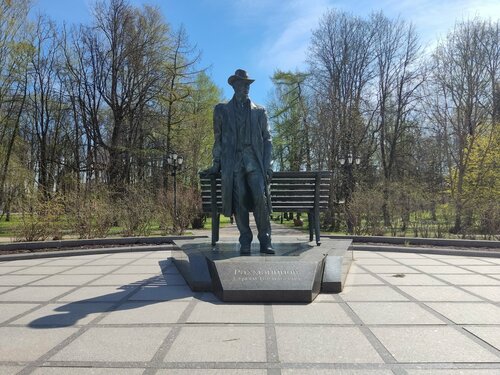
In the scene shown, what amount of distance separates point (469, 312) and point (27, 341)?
4.28 metres

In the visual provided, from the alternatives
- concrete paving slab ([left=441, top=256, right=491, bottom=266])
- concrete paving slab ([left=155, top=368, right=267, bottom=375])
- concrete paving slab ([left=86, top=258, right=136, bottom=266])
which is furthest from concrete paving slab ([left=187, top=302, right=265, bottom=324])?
concrete paving slab ([left=441, top=256, right=491, bottom=266])

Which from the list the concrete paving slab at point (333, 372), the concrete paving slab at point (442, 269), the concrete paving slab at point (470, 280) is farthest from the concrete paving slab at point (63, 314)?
the concrete paving slab at point (442, 269)

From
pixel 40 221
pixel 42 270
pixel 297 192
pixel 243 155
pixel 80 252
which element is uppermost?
pixel 243 155

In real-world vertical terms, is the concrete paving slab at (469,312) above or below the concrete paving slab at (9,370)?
above

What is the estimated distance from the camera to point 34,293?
5.72m

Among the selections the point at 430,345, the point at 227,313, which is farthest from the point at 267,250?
the point at 430,345

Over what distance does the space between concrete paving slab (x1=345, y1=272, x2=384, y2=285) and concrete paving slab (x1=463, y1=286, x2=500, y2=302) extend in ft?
3.79

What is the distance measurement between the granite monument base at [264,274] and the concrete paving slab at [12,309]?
1.94m

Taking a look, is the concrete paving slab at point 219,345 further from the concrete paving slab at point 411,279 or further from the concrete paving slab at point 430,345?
the concrete paving slab at point 411,279

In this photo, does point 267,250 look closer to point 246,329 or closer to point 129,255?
point 246,329

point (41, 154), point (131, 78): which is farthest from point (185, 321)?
point (41, 154)

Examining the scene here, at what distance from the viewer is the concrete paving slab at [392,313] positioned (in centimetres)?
425

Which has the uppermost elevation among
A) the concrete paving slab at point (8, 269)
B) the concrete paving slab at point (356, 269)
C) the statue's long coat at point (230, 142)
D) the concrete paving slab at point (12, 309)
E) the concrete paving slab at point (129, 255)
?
the statue's long coat at point (230, 142)

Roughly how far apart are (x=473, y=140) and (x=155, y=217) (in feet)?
62.3
